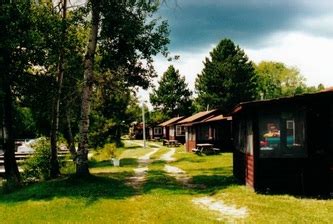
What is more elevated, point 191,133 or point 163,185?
point 191,133

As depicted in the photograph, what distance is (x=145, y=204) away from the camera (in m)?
15.0

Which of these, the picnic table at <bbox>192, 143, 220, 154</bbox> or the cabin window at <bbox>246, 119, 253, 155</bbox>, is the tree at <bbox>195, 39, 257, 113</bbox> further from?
the cabin window at <bbox>246, 119, 253, 155</bbox>

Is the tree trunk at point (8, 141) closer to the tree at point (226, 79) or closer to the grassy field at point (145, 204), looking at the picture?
the grassy field at point (145, 204)

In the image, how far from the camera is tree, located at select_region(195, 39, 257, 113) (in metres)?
75.9

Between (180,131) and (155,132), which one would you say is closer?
(180,131)

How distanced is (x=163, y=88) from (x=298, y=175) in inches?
3283

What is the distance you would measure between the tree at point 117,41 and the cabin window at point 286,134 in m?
7.68

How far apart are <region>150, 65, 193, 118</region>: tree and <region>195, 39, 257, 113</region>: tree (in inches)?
576

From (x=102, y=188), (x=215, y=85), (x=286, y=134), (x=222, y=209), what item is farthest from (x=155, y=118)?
(x=222, y=209)

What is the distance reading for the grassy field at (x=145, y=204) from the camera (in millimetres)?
12523

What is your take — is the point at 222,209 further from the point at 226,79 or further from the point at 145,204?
the point at 226,79

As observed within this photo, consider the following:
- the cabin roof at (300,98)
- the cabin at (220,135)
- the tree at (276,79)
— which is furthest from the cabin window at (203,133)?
the tree at (276,79)

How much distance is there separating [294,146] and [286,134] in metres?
0.62

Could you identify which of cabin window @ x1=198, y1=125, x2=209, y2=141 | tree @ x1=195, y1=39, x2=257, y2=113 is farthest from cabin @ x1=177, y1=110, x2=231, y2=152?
tree @ x1=195, y1=39, x2=257, y2=113
